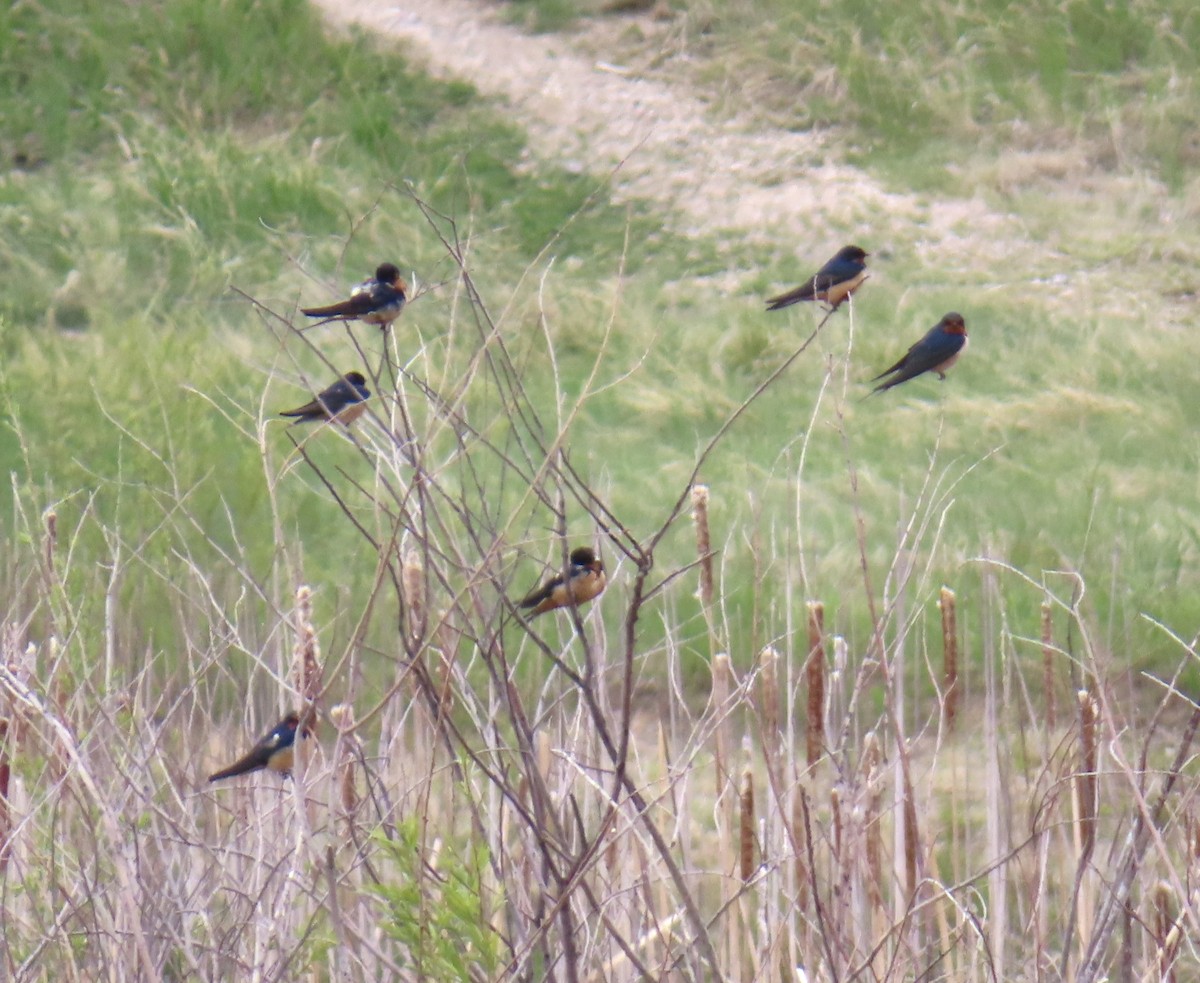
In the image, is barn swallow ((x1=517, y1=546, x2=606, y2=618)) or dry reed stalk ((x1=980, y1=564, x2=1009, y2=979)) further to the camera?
dry reed stalk ((x1=980, y1=564, x2=1009, y2=979))

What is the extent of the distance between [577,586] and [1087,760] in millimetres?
843

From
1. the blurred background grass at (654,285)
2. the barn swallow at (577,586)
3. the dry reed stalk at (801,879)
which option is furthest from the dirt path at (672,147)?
the dry reed stalk at (801,879)

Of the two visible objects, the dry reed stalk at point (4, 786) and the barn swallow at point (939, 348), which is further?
the barn swallow at point (939, 348)

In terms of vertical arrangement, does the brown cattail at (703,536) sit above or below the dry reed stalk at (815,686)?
above

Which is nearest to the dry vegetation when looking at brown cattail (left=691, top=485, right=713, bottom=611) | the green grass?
brown cattail (left=691, top=485, right=713, bottom=611)

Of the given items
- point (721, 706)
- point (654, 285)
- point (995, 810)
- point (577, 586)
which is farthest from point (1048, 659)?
point (654, 285)

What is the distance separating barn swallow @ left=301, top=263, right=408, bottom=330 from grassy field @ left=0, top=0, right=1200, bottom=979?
0.15 metres

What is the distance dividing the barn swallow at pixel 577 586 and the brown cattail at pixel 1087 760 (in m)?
0.76

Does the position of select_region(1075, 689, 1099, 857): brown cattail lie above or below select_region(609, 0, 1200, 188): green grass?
above

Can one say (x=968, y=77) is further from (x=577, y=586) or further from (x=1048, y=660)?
(x=577, y=586)

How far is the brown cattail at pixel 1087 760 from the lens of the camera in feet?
8.72

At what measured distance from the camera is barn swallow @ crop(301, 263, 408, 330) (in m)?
3.14

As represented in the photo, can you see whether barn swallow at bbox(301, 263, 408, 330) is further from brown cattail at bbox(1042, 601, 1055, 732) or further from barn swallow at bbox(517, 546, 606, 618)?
brown cattail at bbox(1042, 601, 1055, 732)

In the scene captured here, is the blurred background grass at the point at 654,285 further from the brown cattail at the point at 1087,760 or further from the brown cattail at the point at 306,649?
the brown cattail at the point at 1087,760
